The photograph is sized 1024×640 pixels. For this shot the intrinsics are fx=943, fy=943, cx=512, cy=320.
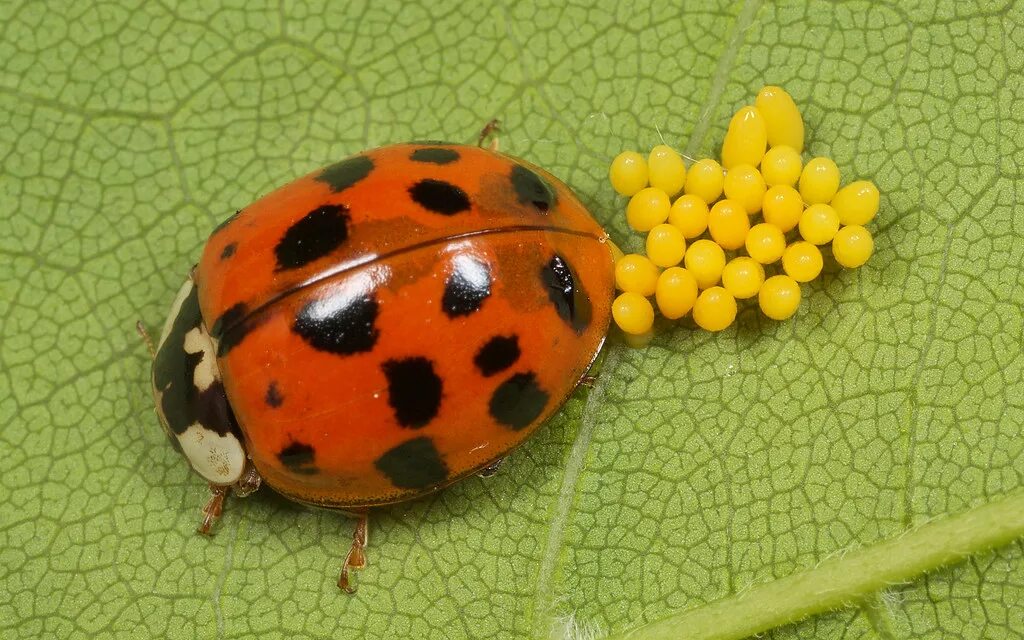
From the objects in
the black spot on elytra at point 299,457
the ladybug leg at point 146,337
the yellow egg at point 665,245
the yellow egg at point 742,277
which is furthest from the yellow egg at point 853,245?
the ladybug leg at point 146,337

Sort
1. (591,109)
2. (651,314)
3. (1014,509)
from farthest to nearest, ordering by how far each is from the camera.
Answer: (591,109) < (651,314) < (1014,509)

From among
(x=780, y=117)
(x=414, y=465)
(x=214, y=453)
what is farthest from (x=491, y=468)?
(x=780, y=117)

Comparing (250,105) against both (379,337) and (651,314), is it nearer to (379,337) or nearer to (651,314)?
(379,337)

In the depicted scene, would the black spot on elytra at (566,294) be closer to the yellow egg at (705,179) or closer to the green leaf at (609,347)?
the green leaf at (609,347)

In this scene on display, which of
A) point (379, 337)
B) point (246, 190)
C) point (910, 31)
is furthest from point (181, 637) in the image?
point (910, 31)

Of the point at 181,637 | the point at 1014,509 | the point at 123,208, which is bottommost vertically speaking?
the point at 181,637

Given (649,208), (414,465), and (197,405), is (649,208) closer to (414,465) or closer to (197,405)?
(414,465)
